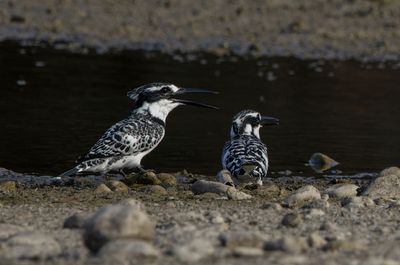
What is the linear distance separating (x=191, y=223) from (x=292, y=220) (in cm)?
67

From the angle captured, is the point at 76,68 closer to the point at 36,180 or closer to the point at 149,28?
the point at 149,28

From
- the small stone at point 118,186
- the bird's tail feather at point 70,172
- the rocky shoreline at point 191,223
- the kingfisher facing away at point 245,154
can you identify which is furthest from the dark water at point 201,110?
the rocky shoreline at point 191,223

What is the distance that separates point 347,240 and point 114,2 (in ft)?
62.1

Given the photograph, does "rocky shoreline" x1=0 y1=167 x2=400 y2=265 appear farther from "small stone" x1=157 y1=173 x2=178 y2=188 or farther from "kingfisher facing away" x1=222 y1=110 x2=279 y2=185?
"kingfisher facing away" x1=222 y1=110 x2=279 y2=185

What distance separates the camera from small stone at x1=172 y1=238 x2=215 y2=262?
5.80 metres

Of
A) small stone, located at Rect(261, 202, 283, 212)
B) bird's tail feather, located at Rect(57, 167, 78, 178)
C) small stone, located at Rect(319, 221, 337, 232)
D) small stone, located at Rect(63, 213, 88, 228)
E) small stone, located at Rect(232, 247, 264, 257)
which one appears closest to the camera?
small stone, located at Rect(232, 247, 264, 257)

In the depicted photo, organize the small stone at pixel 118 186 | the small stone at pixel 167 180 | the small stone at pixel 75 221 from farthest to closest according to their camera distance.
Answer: the small stone at pixel 167 180, the small stone at pixel 118 186, the small stone at pixel 75 221

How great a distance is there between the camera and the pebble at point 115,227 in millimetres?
6023

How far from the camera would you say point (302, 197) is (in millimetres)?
8562

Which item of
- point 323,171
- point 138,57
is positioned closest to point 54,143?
point 323,171

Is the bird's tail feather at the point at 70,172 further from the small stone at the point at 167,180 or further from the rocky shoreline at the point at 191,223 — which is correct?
the small stone at the point at 167,180

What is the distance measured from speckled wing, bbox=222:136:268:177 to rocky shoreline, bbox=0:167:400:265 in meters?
0.28

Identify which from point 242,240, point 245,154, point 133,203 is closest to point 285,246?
point 242,240

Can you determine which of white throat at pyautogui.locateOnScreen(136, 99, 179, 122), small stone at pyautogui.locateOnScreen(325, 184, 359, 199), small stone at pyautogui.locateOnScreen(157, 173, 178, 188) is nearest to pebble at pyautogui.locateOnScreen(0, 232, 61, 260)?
small stone at pyautogui.locateOnScreen(325, 184, 359, 199)
